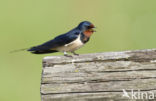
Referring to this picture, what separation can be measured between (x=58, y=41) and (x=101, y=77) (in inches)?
37.0

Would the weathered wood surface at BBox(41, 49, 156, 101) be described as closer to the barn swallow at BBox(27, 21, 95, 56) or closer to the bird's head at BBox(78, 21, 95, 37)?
the barn swallow at BBox(27, 21, 95, 56)

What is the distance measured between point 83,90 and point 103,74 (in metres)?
0.11

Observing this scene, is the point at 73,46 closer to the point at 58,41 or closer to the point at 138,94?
the point at 58,41

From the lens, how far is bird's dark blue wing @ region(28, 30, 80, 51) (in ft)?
8.65

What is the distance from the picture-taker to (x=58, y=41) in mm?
2832

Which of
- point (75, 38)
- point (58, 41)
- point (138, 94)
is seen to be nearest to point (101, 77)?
point (138, 94)

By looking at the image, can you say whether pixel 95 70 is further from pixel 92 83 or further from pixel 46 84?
pixel 46 84

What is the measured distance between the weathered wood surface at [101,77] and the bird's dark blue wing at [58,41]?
68cm

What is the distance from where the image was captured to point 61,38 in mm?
2891

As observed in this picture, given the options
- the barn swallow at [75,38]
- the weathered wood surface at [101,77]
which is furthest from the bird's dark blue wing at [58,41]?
the weathered wood surface at [101,77]

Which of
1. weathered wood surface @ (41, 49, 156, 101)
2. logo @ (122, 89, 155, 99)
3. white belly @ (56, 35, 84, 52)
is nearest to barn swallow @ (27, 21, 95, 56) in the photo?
white belly @ (56, 35, 84, 52)

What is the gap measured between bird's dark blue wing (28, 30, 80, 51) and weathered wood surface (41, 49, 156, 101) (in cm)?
68

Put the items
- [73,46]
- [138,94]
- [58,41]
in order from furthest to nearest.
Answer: [73,46] < [58,41] < [138,94]

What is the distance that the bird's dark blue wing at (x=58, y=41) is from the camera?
2.64 m
